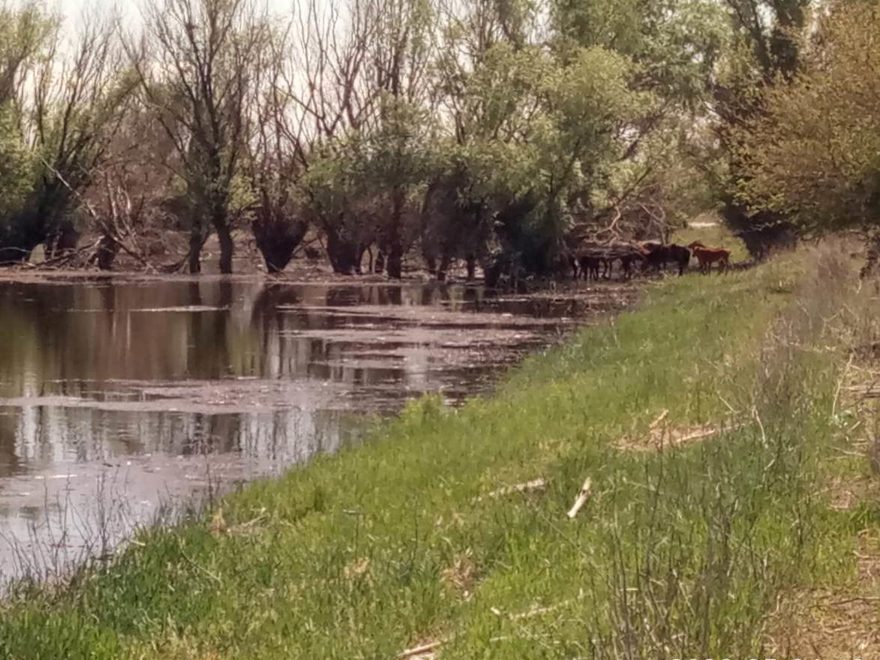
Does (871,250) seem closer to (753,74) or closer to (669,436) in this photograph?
(669,436)

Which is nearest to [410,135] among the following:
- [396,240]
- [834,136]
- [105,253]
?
[396,240]

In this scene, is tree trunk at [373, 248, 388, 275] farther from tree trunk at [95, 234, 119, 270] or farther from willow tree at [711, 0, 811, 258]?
willow tree at [711, 0, 811, 258]

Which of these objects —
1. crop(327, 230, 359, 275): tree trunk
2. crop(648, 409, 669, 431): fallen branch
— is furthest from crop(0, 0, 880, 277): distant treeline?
crop(648, 409, 669, 431): fallen branch

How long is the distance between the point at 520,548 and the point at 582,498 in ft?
3.01

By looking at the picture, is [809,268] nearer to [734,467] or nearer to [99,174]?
[734,467]

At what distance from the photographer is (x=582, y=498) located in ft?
28.9

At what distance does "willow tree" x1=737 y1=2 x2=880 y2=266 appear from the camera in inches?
856

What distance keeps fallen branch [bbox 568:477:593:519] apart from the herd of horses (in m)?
42.7

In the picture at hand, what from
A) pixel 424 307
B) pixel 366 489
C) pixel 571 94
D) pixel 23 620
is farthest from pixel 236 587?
pixel 571 94

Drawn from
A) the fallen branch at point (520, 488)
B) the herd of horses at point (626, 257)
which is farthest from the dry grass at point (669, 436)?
the herd of horses at point (626, 257)

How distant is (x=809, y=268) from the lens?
24234 mm

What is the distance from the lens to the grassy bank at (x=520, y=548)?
5730 millimetres

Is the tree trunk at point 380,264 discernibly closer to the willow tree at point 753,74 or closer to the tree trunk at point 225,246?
the tree trunk at point 225,246

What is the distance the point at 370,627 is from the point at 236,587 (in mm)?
1597
